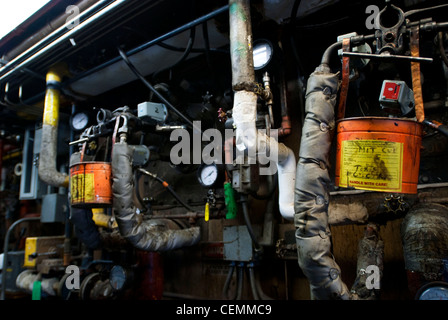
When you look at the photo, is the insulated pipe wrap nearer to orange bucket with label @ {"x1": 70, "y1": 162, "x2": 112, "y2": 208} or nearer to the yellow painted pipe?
orange bucket with label @ {"x1": 70, "y1": 162, "x2": 112, "y2": 208}

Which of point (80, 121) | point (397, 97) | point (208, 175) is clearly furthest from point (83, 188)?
point (397, 97)

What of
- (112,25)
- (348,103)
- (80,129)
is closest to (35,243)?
(80,129)

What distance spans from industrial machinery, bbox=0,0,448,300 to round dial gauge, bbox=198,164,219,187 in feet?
0.05

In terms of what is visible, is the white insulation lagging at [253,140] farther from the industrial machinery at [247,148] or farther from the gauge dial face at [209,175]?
the gauge dial face at [209,175]

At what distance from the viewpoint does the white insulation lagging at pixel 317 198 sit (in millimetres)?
1162

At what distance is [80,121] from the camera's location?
316 cm

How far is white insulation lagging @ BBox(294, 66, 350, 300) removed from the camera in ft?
3.81

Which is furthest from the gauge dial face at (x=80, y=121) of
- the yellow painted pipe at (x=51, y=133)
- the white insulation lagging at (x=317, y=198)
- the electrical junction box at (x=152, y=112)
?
the white insulation lagging at (x=317, y=198)

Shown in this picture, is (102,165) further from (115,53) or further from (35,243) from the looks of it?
(35,243)

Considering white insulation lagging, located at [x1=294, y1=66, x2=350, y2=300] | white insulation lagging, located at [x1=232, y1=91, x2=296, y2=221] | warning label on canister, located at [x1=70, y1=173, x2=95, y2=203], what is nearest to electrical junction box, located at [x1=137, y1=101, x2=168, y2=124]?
warning label on canister, located at [x1=70, y1=173, x2=95, y2=203]

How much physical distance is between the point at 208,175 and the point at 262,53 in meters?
1.01

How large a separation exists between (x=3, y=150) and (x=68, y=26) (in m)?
3.27
